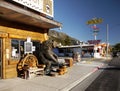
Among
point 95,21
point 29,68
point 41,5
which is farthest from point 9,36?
point 95,21

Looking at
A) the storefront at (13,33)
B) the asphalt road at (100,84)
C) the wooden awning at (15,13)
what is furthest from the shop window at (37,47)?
the asphalt road at (100,84)

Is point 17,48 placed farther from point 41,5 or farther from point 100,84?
point 100,84

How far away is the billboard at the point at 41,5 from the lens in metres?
12.8

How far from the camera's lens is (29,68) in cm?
1262

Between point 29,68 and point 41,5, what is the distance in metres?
4.76

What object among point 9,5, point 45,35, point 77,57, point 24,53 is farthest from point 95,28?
point 9,5

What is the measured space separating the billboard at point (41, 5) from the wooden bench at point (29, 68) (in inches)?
129

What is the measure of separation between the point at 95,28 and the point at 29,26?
3176 cm

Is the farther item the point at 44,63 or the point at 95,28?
the point at 95,28

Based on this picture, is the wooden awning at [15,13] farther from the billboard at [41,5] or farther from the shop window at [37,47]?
the shop window at [37,47]

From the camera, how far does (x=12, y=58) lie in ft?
42.1

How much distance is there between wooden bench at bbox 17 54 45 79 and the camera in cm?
1252

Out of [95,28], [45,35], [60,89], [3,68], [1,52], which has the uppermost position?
[95,28]

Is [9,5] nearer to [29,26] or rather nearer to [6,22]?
[6,22]
